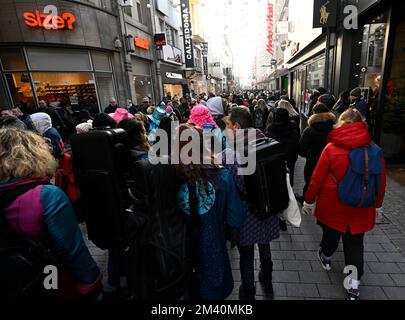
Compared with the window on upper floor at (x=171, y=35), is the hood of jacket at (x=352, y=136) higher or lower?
lower

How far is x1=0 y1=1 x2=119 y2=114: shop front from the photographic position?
9.02 meters

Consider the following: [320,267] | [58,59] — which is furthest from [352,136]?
[58,59]

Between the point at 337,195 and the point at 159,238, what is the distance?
185cm

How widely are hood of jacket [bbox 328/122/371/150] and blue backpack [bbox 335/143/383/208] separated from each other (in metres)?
0.06

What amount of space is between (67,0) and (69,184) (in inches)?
411

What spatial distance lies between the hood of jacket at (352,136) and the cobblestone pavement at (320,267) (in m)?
1.63

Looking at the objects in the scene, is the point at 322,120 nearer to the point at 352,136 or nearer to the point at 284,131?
the point at 284,131

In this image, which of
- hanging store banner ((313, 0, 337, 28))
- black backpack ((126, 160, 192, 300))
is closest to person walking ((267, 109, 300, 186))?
black backpack ((126, 160, 192, 300))

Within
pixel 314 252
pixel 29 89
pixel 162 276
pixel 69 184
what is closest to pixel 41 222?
pixel 162 276

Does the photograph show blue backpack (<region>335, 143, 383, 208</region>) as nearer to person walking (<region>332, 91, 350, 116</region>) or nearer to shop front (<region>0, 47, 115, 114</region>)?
person walking (<region>332, 91, 350, 116</region>)

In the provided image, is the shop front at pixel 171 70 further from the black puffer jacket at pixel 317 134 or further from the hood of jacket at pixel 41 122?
the black puffer jacket at pixel 317 134

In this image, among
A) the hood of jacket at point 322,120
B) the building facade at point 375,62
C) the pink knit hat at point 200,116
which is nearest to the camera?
the hood of jacket at point 322,120

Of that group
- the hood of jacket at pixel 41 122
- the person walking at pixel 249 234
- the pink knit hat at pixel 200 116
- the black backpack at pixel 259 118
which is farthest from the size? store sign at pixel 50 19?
the person walking at pixel 249 234

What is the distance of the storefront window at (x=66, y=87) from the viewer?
991 centimetres
